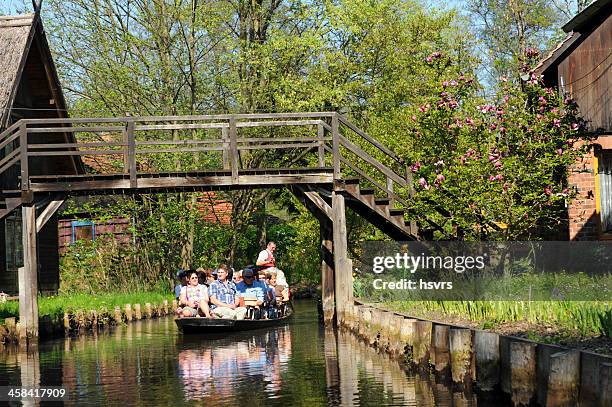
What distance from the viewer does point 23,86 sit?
33.7 m

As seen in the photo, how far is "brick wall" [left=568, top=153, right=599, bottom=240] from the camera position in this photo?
25.7 meters

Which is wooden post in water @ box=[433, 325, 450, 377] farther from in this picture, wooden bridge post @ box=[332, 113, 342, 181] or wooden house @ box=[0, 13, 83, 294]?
wooden house @ box=[0, 13, 83, 294]

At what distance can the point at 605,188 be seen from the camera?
25656mm

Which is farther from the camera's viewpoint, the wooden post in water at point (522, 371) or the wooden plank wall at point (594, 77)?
the wooden plank wall at point (594, 77)

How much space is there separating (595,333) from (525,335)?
3.84 feet

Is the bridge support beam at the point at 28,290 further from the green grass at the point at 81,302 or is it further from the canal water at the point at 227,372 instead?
the green grass at the point at 81,302

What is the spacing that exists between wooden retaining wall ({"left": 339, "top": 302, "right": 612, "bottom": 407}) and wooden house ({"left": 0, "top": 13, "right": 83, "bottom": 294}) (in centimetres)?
1525

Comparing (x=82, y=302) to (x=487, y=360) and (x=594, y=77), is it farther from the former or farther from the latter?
(x=487, y=360)

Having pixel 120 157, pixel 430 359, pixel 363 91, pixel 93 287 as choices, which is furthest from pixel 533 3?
pixel 430 359

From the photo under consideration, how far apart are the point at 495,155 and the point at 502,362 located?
10.5 m

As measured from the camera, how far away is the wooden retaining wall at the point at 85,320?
2438cm

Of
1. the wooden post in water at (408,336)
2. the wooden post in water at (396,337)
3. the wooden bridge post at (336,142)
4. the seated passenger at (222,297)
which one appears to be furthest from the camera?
the seated passenger at (222,297)

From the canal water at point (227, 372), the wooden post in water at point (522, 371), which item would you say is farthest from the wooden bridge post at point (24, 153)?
the wooden post in water at point (522, 371)

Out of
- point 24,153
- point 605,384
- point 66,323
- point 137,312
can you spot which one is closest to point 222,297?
point 66,323
